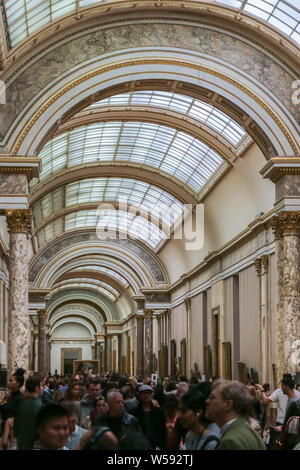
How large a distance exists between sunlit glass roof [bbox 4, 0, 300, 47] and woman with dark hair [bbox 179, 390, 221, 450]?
51.8 ft

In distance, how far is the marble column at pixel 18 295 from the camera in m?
21.4

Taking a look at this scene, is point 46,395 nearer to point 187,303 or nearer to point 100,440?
point 100,440

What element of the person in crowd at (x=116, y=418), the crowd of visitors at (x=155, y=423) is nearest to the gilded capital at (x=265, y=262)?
the crowd of visitors at (x=155, y=423)

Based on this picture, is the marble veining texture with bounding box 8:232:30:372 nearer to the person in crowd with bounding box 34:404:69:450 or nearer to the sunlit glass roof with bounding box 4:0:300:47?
the sunlit glass roof with bounding box 4:0:300:47

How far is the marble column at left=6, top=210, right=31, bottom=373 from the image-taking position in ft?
70.1

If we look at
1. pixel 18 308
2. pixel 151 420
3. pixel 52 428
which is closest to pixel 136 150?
pixel 18 308

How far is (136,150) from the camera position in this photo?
3897cm

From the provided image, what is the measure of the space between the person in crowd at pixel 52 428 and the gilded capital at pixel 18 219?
15625mm

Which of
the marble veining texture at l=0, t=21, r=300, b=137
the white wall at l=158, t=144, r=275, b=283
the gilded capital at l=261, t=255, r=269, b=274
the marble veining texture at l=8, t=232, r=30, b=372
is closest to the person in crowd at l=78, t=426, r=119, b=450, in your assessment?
the marble veining texture at l=8, t=232, r=30, b=372

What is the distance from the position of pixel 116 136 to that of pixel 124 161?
7.93 feet

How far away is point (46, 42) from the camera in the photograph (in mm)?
22109

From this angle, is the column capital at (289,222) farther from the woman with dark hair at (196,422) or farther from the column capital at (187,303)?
the column capital at (187,303)
